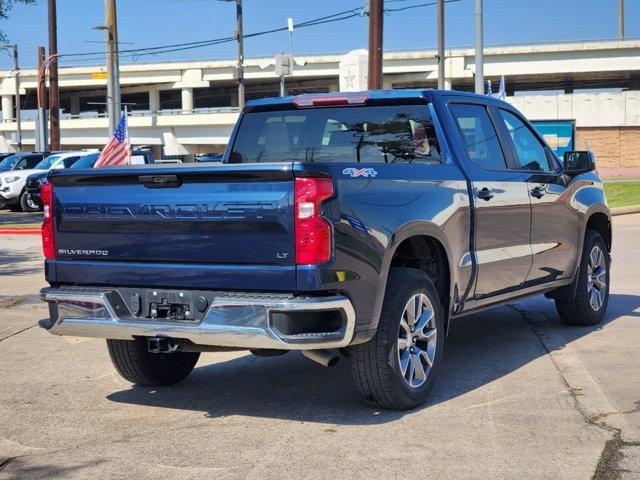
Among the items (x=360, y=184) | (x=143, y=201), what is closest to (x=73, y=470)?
(x=143, y=201)

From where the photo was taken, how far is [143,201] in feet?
18.2

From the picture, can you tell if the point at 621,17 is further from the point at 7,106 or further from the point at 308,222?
the point at 308,222

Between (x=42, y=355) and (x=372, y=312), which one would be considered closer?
(x=372, y=312)

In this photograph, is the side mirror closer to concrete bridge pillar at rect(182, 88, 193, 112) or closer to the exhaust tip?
the exhaust tip

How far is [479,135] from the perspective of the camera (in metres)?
7.19

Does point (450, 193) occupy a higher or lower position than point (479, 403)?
A: higher

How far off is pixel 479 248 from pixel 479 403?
3.84 feet

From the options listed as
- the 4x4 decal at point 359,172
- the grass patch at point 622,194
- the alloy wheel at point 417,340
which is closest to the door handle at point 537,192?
the alloy wheel at point 417,340

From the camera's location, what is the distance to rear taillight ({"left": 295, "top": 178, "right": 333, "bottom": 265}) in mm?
5094

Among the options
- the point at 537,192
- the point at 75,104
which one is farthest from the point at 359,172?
the point at 75,104

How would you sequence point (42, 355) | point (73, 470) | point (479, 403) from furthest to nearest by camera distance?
point (42, 355), point (479, 403), point (73, 470)

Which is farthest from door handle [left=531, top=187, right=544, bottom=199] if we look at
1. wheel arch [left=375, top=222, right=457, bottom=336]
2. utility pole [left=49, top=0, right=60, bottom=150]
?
utility pole [left=49, top=0, right=60, bottom=150]

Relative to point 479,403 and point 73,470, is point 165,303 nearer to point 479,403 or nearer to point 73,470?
point 73,470

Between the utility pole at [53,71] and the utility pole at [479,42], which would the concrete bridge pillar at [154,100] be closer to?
the utility pole at [53,71]
